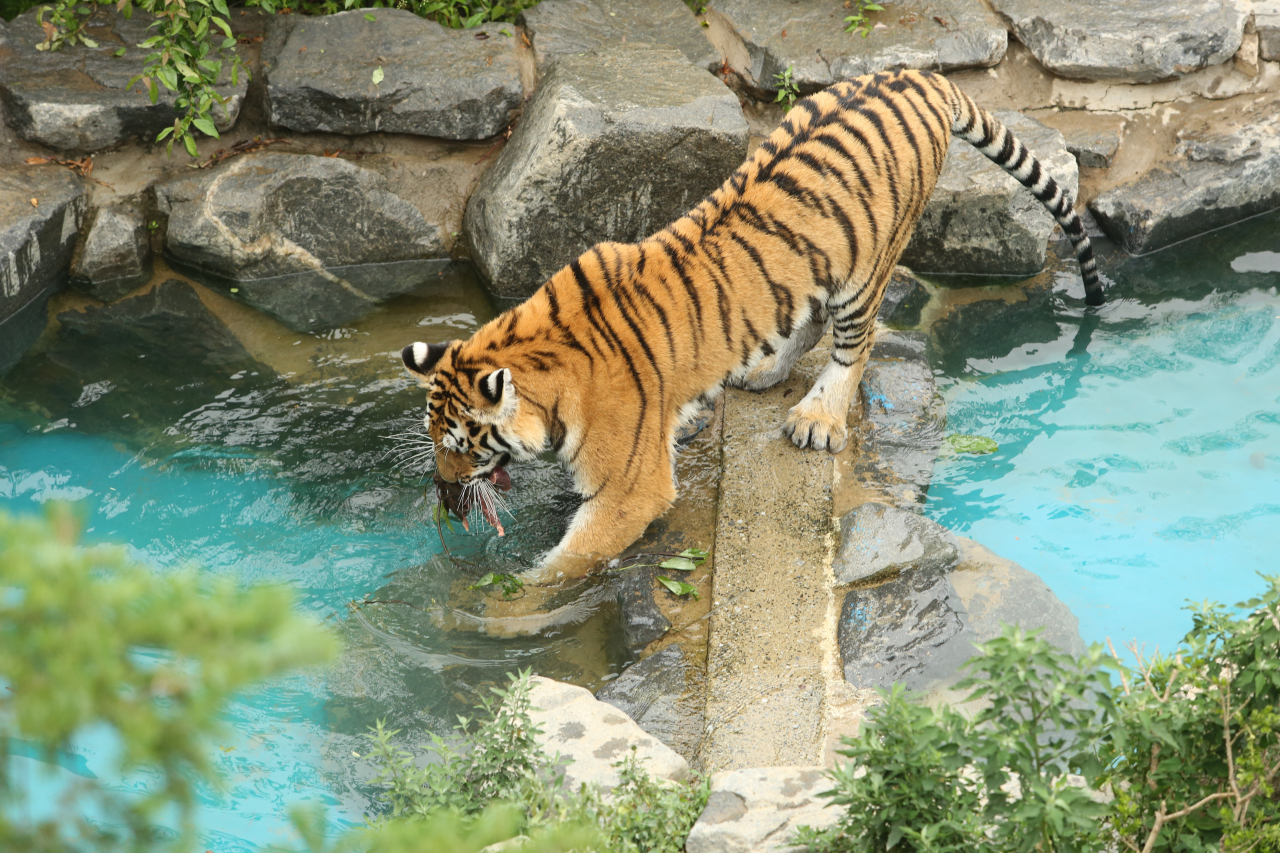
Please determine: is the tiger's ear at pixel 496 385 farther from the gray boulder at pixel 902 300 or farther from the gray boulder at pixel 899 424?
the gray boulder at pixel 902 300

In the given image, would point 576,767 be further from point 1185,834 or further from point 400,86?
point 400,86

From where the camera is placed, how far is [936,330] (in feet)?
17.8

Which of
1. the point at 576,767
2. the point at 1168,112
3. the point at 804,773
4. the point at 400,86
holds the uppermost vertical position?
the point at 1168,112

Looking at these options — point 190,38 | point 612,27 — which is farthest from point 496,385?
point 612,27

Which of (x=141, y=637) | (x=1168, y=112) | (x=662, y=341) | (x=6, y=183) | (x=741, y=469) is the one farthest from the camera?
(x=1168, y=112)

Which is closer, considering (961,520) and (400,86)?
(961,520)

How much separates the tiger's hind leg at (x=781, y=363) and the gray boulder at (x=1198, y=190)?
2427mm

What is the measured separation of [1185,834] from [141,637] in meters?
2.10

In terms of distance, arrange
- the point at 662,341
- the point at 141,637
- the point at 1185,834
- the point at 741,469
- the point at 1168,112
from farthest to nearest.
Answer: the point at 1168,112
the point at 741,469
the point at 662,341
the point at 1185,834
the point at 141,637

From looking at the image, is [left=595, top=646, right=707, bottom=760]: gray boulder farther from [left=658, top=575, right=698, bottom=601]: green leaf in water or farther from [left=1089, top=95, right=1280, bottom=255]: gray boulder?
[left=1089, top=95, right=1280, bottom=255]: gray boulder

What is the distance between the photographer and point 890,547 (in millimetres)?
3676

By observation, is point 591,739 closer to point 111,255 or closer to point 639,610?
point 639,610

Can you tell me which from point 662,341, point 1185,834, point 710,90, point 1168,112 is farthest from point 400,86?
point 1185,834

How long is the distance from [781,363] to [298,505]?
2311 mm
